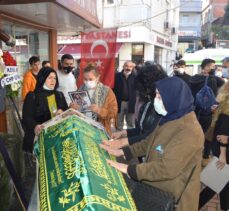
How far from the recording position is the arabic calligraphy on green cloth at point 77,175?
5.11 ft

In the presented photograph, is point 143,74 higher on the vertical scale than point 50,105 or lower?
higher

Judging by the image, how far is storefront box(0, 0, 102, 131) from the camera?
423 cm

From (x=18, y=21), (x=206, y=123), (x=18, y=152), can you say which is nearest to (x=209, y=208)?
(x=206, y=123)

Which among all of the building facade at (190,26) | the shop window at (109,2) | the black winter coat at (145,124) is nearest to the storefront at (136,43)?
the shop window at (109,2)

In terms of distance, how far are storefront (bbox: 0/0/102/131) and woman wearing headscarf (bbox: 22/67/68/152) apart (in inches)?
33.8

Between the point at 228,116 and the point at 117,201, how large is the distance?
2.25 metres

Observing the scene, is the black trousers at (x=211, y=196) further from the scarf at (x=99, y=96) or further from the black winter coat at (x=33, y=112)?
the black winter coat at (x=33, y=112)

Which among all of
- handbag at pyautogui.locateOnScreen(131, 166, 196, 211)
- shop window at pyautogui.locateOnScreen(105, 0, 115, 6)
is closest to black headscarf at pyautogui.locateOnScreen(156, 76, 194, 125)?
handbag at pyautogui.locateOnScreen(131, 166, 196, 211)

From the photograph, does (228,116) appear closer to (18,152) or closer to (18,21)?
(18,152)

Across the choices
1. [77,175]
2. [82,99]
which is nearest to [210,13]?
[82,99]

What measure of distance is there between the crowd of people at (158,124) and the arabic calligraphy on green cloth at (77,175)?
0.65 ft

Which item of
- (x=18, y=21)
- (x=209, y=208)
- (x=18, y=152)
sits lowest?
(x=209, y=208)

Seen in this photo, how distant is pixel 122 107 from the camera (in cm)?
729

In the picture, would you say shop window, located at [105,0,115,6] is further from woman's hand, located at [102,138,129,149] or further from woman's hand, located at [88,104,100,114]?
woman's hand, located at [102,138,129,149]
